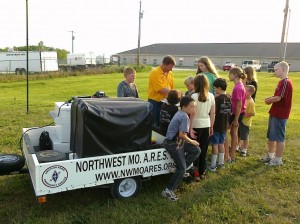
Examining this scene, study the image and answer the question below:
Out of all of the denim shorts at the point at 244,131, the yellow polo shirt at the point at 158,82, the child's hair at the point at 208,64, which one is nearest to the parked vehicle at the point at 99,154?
the yellow polo shirt at the point at 158,82

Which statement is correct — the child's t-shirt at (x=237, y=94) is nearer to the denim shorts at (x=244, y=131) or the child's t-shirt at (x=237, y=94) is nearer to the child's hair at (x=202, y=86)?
the denim shorts at (x=244, y=131)

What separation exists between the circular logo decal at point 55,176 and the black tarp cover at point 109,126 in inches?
14.1

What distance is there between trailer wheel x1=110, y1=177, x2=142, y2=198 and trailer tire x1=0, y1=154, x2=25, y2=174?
1.31 metres

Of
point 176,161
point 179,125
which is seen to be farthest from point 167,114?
point 176,161

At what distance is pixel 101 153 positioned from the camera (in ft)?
13.3

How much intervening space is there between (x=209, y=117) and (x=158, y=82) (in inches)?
47.4

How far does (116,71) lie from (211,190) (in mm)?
30289

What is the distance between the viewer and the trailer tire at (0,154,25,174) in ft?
13.7

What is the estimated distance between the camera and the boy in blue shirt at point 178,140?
426cm

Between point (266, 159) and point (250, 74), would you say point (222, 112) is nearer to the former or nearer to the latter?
point (266, 159)

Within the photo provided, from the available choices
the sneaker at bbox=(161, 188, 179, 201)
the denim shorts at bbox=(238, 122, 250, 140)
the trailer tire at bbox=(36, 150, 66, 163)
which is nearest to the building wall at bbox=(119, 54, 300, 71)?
the denim shorts at bbox=(238, 122, 250, 140)

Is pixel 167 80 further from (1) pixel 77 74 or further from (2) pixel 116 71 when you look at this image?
(2) pixel 116 71

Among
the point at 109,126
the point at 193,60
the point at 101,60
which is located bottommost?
the point at 109,126

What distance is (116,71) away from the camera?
34.1m
